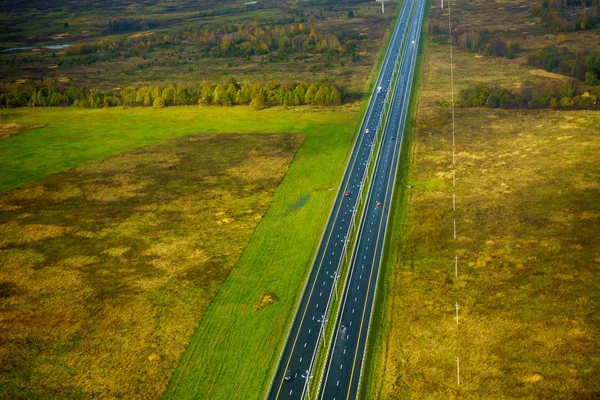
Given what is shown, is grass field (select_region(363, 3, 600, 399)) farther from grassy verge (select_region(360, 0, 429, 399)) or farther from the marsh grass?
the marsh grass

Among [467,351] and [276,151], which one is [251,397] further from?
[276,151]

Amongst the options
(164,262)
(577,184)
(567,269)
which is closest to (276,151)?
(164,262)

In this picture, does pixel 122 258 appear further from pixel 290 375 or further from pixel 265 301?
pixel 290 375

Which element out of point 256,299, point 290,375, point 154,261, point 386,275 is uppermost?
point 154,261

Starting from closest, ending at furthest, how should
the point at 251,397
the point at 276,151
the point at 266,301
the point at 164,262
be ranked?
1. the point at 251,397
2. the point at 266,301
3. the point at 164,262
4. the point at 276,151

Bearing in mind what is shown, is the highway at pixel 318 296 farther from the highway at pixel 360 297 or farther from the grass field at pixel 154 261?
the highway at pixel 360 297

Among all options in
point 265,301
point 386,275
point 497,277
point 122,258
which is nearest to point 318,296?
point 265,301

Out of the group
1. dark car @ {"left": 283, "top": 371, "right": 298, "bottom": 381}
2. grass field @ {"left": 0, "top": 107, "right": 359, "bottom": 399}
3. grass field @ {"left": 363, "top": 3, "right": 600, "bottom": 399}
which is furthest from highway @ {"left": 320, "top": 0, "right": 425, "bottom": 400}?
grass field @ {"left": 0, "top": 107, "right": 359, "bottom": 399}

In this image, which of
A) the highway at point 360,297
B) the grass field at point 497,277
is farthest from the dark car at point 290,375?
the grass field at point 497,277
